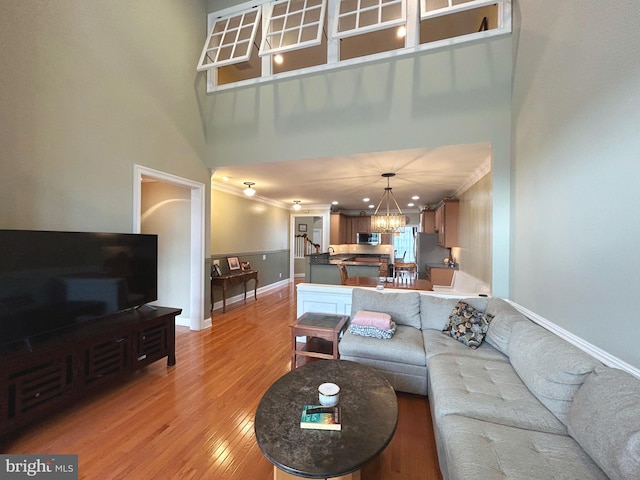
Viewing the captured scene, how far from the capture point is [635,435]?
938 millimetres

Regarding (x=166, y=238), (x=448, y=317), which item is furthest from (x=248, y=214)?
(x=448, y=317)

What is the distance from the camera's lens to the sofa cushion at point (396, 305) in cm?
290

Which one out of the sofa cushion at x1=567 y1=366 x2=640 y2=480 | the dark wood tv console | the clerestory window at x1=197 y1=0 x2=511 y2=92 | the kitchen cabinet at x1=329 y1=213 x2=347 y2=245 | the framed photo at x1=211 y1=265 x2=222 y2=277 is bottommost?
the dark wood tv console

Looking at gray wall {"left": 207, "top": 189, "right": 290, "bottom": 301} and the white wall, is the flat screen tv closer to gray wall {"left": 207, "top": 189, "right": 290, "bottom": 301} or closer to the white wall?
the white wall

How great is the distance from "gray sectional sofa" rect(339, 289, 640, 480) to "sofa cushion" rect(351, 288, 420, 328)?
39 cm

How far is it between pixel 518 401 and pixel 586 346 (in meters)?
0.55

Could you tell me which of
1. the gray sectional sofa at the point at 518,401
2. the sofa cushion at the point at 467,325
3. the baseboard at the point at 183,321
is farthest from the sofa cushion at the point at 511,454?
the baseboard at the point at 183,321

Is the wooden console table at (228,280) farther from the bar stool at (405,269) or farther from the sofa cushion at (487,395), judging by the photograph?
the sofa cushion at (487,395)

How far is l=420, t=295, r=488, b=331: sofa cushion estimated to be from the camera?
2.77 m

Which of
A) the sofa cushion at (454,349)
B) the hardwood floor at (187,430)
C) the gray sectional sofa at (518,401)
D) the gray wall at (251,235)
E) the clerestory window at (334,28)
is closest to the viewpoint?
the gray sectional sofa at (518,401)

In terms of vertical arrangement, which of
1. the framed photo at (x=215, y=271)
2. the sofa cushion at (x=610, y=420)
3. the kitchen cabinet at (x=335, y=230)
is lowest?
the sofa cushion at (x=610, y=420)

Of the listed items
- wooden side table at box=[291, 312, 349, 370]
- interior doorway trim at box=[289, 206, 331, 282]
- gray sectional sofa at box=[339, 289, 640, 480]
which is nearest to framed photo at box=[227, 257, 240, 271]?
wooden side table at box=[291, 312, 349, 370]

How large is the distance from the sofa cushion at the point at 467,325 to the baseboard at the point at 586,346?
15.3 inches

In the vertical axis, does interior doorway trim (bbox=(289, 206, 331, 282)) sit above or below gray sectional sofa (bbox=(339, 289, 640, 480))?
above
